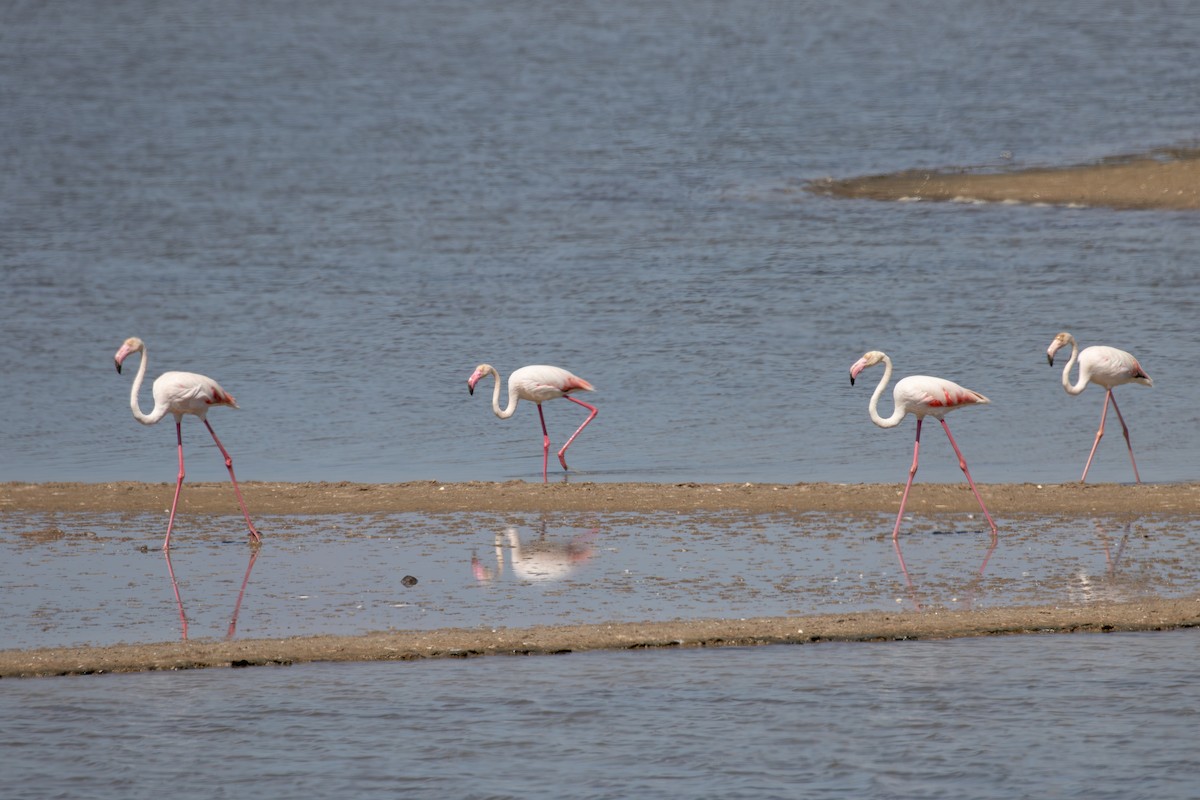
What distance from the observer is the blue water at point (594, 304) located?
26.3 ft

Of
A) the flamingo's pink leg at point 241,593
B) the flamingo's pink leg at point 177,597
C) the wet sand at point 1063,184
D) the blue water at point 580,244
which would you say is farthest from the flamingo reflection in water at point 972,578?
the wet sand at point 1063,184

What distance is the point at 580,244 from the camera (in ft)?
91.2

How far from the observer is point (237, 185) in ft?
112

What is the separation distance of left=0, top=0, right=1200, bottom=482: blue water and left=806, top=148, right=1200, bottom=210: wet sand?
896mm

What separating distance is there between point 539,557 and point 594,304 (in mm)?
12065

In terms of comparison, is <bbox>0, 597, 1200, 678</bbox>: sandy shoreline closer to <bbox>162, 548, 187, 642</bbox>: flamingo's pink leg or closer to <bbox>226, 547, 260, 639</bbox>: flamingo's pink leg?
<bbox>226, 547, 260, 639</bbox>: flamingo's pink leg

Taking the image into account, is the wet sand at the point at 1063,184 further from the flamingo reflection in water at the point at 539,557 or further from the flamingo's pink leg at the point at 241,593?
the flamingo's pink leg at the point at 241,593

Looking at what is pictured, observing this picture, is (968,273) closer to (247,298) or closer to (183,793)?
(247,298)

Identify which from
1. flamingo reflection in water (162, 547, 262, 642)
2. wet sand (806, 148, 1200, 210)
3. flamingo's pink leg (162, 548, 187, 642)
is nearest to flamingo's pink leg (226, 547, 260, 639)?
flamingo reflection in water (162, 547, 262, 642)

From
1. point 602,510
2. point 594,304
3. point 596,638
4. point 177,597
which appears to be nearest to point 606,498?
point 602,510

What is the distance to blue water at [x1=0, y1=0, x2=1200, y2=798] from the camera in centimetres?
801

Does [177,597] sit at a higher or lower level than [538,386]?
lower

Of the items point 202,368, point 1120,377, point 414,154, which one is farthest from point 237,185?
point 1120,377

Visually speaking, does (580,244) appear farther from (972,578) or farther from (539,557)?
(972,578)
